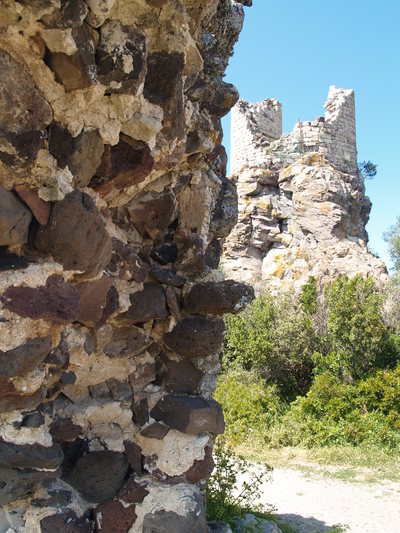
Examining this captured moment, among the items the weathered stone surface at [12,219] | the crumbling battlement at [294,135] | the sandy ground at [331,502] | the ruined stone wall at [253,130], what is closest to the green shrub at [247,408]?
the sandy ground at [331,502]

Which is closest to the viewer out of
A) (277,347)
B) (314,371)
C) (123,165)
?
(123,165)

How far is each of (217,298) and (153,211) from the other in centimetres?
57

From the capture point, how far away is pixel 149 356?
272 cm

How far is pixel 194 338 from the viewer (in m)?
2.71

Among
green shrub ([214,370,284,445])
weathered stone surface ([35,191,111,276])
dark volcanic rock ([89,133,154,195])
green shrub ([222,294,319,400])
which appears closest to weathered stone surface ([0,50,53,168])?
weathered stone surface ([35,191,111,276])

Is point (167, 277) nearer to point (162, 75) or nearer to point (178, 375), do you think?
point (178, 375)

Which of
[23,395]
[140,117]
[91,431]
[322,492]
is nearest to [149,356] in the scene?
[91,431]

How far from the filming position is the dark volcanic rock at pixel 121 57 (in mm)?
1796

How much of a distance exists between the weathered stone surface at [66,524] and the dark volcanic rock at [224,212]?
1.71 m

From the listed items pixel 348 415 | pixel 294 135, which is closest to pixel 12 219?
pixel 348 415

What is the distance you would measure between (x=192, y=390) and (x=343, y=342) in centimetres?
780

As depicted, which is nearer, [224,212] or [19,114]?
[19,114]

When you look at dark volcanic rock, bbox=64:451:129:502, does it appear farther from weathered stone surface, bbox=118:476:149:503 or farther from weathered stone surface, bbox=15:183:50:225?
weathered stone surface, bbox=15:183:50:225

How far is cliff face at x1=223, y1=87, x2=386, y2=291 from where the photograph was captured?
14188 millimetres
